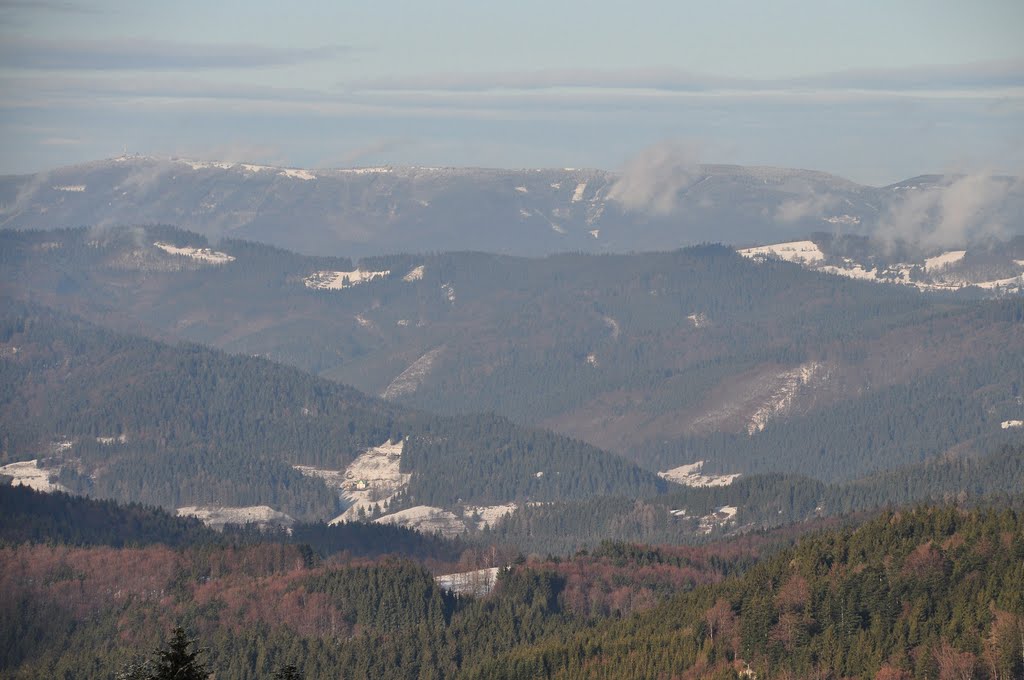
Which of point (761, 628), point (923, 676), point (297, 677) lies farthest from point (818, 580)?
point (297, 677)

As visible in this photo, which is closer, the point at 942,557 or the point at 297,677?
the point at 297,677

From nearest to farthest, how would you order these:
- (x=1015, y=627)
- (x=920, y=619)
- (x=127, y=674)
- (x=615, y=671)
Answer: (x=127, y=674) < (x=1015, y=627) < (x=920, y=619) < (x=615, y=671)

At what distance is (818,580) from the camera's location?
200 m

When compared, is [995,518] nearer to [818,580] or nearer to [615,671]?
[818,580]

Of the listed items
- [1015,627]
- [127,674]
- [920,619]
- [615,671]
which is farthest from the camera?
[615,671]

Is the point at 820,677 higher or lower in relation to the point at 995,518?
lower

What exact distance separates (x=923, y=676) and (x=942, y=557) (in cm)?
2098

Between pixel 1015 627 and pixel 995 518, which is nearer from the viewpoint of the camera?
pixel 1015 627

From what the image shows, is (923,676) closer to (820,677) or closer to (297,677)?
(820,677)

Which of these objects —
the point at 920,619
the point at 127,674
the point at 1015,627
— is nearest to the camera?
the point at 127,674

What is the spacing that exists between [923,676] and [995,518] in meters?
28.6

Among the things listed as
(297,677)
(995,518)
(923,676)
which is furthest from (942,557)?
(297,677)

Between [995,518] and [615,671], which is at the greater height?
[995,518]

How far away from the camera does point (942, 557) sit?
19412 centimetres
